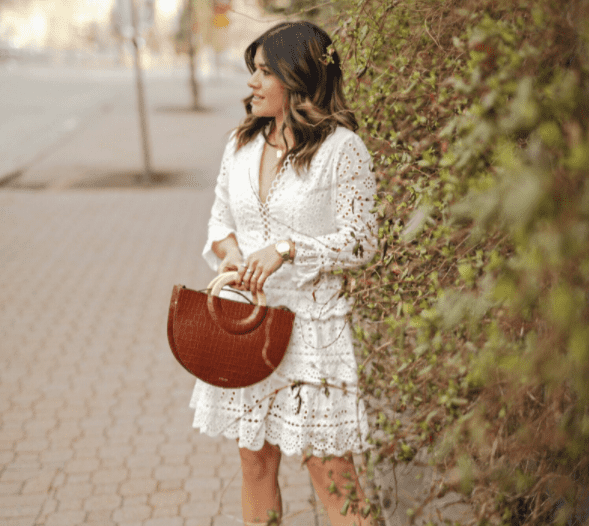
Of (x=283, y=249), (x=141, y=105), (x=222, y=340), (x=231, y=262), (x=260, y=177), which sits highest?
(x=260, y=177)

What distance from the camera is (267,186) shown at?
2.41 m

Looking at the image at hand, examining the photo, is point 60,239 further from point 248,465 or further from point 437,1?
point 437,1

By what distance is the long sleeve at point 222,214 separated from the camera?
2.58 metres

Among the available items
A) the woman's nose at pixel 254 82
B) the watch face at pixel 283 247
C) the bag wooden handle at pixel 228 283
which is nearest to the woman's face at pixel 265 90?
the woman's nose at pixel 254 82

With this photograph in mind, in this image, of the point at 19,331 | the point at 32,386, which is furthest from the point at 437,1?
the point at 19,331

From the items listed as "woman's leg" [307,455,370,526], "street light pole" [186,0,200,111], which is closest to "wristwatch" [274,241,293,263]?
"woman's leg" [307,455,370,526]

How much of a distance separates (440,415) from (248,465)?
Result: 105 centimetres

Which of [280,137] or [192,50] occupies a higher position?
[280,137]

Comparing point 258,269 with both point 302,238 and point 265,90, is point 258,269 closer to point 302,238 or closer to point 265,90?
point 302,238

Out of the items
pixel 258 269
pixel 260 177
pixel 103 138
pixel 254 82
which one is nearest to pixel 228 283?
pixel 258 269

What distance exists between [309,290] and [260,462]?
76 cm

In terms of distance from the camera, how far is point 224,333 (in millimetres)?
2191

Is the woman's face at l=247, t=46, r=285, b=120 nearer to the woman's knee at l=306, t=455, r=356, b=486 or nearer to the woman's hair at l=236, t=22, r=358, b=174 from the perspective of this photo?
the woman's hair at l=236, t=22, r=358, b=174

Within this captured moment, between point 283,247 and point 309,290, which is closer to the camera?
A: point 283,247
